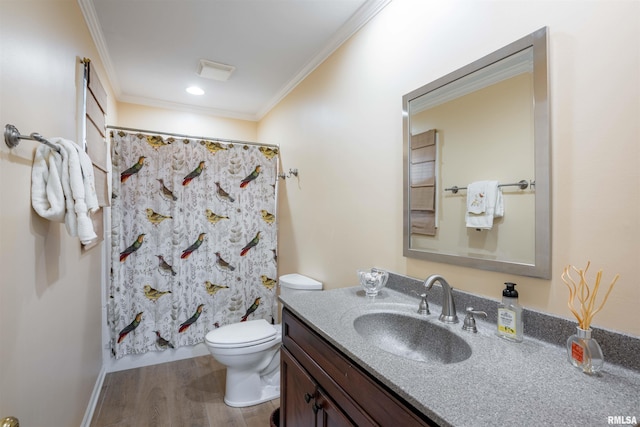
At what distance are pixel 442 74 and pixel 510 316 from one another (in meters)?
0.99

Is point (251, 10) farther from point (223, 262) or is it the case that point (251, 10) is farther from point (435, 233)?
point (223, 262)

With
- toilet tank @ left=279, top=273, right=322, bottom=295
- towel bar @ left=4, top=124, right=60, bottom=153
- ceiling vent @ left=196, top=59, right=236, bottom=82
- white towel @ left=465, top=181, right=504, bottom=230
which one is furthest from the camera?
ceiling vent @ left=196, top=59, right=236, bottom=82

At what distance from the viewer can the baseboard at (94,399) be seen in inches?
69.1

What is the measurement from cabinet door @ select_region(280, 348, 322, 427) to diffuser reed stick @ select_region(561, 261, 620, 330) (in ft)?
2.74

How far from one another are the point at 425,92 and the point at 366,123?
44 centimetres

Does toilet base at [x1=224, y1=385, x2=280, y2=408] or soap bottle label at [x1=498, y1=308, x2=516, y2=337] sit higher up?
soap bottle label at [x1=498, y1=308, x2=516, y2=337]

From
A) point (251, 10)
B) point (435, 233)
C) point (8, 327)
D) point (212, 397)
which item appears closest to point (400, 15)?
point (251, 10)

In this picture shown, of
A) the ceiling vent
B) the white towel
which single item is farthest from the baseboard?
the ceiling vent

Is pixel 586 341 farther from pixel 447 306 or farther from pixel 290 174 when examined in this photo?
pixel 290 174

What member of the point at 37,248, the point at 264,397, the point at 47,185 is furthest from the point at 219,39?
the point at 264,397

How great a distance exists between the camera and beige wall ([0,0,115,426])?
2.87 feet

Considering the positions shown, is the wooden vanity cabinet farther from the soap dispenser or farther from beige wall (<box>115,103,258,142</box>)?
beige wall (<box>115,103,258,142</box>)

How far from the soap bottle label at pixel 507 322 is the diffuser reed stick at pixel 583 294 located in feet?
0.49

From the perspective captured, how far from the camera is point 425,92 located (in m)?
1.37
